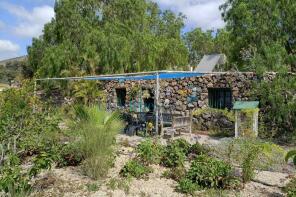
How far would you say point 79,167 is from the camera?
7445 millimetres

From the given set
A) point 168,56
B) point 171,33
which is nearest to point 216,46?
point 171,33

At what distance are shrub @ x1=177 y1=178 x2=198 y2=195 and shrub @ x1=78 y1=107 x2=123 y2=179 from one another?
1.44 m

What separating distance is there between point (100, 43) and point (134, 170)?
13892mm

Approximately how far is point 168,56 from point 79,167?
16812 millimetres

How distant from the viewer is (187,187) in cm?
596

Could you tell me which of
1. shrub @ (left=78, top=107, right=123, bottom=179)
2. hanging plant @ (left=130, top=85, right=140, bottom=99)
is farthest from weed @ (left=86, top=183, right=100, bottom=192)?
hanging plant @ (left=130, top=85, right=140, bottom=99)

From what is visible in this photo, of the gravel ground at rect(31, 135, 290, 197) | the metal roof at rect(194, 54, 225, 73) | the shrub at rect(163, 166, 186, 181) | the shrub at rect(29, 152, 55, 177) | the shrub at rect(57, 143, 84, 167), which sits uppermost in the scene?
the metal roof at rect(194, 54, 225, 73)

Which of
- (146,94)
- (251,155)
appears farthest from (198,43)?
(251,155)

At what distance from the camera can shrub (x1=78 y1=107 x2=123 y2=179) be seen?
21.9 feet

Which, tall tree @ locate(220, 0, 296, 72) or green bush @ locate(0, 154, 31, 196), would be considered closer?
green bush @ locate(0, 154, 31, 196)

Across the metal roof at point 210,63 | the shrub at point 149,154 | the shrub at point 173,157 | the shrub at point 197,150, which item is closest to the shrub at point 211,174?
the shrub at point 173,157

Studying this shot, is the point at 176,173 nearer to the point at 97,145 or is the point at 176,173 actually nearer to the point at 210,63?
the point at 97,145

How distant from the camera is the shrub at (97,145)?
6.69 meters

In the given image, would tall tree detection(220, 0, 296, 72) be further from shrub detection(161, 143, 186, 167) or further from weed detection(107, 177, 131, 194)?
weed detection(107, 177, 131, 194)
